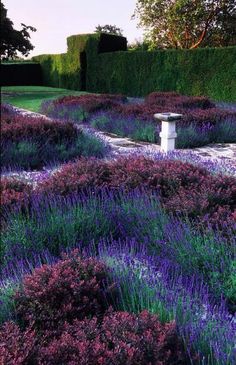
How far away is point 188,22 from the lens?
2850cm

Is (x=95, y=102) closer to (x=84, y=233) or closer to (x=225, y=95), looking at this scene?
(x=225, y=95)

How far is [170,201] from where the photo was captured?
4355 mm

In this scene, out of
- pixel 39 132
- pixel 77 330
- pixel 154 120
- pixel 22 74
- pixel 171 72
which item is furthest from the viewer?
pixel 22 74

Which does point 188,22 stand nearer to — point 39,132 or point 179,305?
point 39,132

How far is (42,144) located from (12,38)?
23.9 metres

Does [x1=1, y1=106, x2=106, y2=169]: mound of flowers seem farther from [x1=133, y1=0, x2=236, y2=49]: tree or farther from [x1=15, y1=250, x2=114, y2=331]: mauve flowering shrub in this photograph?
[x1=133, y1=0, x2=236, y2=49]: tree

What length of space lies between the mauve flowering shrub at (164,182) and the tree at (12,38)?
26394mm

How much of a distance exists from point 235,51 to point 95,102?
6.22m

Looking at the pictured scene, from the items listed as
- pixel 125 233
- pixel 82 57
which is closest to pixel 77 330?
pixel 125 233

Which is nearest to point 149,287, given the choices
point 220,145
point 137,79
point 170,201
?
point 170,201

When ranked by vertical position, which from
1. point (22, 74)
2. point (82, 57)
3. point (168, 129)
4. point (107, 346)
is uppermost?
point (82, 57)

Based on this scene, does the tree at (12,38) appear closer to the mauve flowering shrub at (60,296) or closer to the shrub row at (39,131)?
the shrub row at (39,131)

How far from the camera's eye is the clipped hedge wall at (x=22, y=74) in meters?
40.2

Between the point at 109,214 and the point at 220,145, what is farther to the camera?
the point at 220,145
